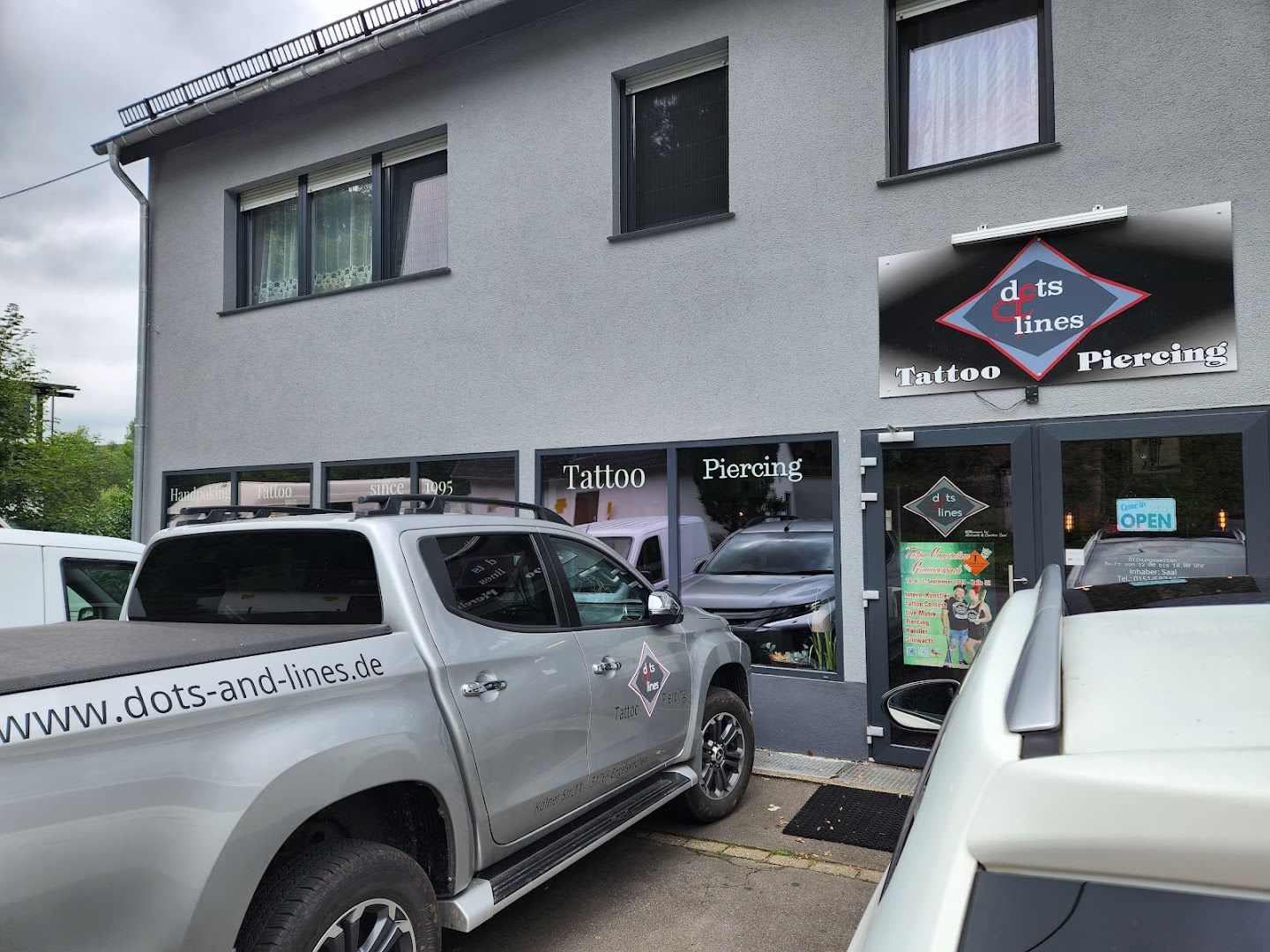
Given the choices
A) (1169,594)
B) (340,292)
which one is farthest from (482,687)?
(340,292)

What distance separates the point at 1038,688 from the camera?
4.27 feet

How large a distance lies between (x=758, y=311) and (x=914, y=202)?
4.38 feet

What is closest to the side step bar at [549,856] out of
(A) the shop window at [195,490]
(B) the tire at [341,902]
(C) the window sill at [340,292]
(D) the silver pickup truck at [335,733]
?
(D) the silver pickup truck at [335,733]

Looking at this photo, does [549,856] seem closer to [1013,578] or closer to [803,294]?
[1013,578]

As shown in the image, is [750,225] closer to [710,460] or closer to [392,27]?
[710,460]

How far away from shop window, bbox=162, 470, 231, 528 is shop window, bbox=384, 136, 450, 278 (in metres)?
3.01

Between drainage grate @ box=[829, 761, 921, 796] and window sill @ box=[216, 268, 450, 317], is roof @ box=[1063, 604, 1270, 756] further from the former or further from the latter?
window sill @ box=[216, 268, 450, 317]

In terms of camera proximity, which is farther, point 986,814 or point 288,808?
point 288,808

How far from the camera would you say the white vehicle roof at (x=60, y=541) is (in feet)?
17.4

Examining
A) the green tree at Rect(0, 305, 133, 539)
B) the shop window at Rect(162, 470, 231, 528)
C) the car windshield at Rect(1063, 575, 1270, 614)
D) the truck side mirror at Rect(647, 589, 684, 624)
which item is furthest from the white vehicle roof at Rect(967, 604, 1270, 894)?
the green tree at Rect(0, 305, 133, 539)

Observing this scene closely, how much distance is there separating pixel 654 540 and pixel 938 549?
2.24 metres

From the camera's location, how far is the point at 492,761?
331 cm

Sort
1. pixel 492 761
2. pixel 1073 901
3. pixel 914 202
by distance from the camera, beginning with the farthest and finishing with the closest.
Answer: pixel 914 202 → pixel 492 761 → pixel 1073 901

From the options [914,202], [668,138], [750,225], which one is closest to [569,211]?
[668,138]
